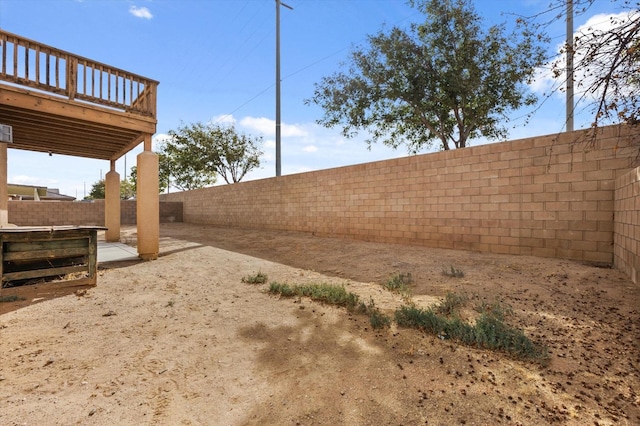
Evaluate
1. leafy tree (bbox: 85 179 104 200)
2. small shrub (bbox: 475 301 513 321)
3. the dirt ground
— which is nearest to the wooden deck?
the dirt ground

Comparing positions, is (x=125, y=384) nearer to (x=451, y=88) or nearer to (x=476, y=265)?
(x=476, y=265)

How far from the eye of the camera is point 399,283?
4.82 m

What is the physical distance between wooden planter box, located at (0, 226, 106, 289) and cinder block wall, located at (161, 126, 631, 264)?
275 inches

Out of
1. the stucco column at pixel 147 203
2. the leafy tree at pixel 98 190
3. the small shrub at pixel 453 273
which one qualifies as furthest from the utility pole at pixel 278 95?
the leafy tree at pixel 98 190

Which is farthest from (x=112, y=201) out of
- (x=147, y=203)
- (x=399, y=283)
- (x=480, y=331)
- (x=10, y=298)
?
(x=480, y=331)

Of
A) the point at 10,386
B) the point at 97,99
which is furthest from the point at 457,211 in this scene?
the point at 97,99

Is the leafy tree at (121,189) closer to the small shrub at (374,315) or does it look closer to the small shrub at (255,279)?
the small shrub at (255,279)

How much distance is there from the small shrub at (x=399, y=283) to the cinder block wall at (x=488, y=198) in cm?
280

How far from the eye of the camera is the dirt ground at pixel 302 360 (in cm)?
202

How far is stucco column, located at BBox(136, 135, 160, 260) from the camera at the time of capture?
6.95 metres

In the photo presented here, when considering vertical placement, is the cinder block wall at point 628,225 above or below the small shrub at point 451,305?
above

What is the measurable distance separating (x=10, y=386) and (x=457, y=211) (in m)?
7.77

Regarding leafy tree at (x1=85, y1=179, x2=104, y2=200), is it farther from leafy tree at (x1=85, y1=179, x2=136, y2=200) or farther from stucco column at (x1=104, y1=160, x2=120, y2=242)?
stucco column at (x1=104, y1=160, x2=120, y2=242)

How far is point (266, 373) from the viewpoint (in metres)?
2.51
